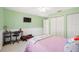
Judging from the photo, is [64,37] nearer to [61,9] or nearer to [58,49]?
[58,49]

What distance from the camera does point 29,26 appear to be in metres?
1.30

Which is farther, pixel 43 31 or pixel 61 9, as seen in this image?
pixel 43 31

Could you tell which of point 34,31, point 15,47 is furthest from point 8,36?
point 34,31

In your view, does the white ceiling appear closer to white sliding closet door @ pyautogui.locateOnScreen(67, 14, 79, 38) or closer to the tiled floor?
white sliding closet door @ pyautogui.locateOnScreen(67, 14, 79, 38)

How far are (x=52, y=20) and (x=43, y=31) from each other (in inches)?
9.6

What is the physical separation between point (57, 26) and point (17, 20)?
66 centimetres

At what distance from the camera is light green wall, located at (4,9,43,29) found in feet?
3.79

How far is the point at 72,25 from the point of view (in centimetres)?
122

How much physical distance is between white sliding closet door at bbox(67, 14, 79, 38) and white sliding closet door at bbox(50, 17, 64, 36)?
0.10 m

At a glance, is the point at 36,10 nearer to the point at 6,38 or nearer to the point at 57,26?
the point at 57,26
